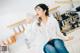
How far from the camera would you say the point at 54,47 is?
1.42 meters

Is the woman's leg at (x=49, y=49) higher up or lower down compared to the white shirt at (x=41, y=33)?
lower down

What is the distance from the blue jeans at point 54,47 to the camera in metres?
1.42

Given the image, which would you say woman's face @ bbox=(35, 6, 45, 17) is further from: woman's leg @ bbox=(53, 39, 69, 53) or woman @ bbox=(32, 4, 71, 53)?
woman's leg @ bbox=(53, 39, 69, 53)

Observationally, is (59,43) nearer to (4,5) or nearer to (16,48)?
(16,48)

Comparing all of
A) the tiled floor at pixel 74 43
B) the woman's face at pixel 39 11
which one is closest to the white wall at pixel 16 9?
the woman's face at pixel 39 11

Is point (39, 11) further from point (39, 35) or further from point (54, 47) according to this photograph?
point (54, 47)

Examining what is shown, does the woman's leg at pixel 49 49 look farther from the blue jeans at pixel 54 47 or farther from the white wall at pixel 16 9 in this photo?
the white wall at pixel 16 9

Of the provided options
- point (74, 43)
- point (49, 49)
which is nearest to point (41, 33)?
point (49, 49)

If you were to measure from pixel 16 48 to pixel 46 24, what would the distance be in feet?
0.97

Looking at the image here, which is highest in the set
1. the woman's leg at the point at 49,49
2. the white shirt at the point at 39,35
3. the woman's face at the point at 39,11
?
the woman's face at the point at 39,11

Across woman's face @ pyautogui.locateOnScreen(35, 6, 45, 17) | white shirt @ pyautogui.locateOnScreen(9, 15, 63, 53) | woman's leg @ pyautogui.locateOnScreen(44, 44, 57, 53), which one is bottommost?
woman's leg @ pyautogui.locateOnScreen(44, 44, 57, 53)

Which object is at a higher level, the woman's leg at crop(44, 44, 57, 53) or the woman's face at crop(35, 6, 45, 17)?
the woman's face at crop(35, 6, 45, 17)

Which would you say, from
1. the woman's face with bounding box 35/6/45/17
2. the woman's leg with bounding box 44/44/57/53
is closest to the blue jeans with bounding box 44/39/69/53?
the woman's leg with bounding box 44/44/57/53

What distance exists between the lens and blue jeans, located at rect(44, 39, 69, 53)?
1.42 metres
